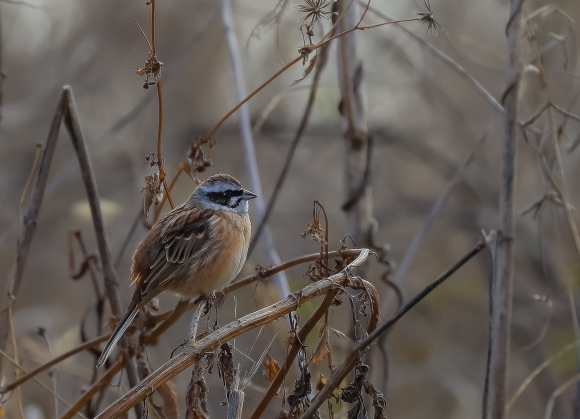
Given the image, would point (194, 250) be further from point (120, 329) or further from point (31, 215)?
point (31, 215)

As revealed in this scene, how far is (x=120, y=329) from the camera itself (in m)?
2.18

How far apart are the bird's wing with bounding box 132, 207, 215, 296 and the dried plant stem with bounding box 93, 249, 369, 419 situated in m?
1.19

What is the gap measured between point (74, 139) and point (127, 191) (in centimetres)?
359

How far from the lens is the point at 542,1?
4609 mm

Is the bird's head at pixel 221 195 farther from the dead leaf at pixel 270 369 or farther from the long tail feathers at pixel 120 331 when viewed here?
the dead leaf at pixel 270 369

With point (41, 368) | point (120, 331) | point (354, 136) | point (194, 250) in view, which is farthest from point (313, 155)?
point (41, 368)

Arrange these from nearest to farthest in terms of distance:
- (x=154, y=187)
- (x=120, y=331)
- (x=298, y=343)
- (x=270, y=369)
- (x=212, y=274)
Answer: (x=298, y=343) → (x=270, y=369) → (x=154, y=187) → (x=120, y=331) → (x=212, y=274)

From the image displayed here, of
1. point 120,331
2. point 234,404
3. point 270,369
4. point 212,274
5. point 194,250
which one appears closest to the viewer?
point 234,404

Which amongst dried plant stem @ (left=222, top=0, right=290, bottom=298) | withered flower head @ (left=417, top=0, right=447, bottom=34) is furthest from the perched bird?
withered flower head @ (left=417, top=0, right=447, bottom=34)

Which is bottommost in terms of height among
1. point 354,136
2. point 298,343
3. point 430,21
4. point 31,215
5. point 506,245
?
point 298,343

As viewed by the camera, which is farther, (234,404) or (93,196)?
(93,196)

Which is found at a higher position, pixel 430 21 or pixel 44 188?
pixel 430 21

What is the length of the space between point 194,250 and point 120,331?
3.00ft

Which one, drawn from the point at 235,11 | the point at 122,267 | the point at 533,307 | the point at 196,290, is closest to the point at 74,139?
the point at 196,290
